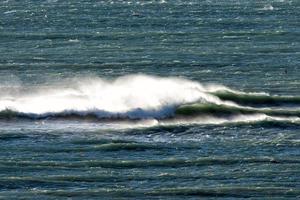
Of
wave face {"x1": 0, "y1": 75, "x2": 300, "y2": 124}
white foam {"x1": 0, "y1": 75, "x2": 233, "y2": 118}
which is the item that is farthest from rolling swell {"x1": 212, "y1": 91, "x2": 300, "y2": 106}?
white foam {"x1": 0, "y1": 75, "x2": 233, "y2": 118}

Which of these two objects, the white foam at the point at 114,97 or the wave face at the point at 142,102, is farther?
the white foam at the point at 114,97

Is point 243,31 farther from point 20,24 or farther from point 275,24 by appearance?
point 20,24

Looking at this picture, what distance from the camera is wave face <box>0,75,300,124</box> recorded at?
4728 centimetres

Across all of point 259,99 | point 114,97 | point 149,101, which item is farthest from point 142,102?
point 259,99

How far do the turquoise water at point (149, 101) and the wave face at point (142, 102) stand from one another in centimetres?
5

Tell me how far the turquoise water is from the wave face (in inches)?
2.0

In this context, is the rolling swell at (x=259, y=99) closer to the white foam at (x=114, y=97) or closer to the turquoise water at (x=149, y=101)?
the turquoise water at (x=149, y=101)

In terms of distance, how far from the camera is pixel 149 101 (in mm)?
48125

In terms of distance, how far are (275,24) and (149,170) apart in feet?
78.9

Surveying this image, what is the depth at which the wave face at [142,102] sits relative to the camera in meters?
47.3

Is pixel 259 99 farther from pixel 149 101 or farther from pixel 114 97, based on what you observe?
pixel 114 97

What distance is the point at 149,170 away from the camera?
41.3 meters

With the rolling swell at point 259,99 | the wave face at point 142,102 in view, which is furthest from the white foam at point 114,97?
the rolling swell at point 259,99

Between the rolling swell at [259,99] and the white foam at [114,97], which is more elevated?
the white foam at [114,97]
